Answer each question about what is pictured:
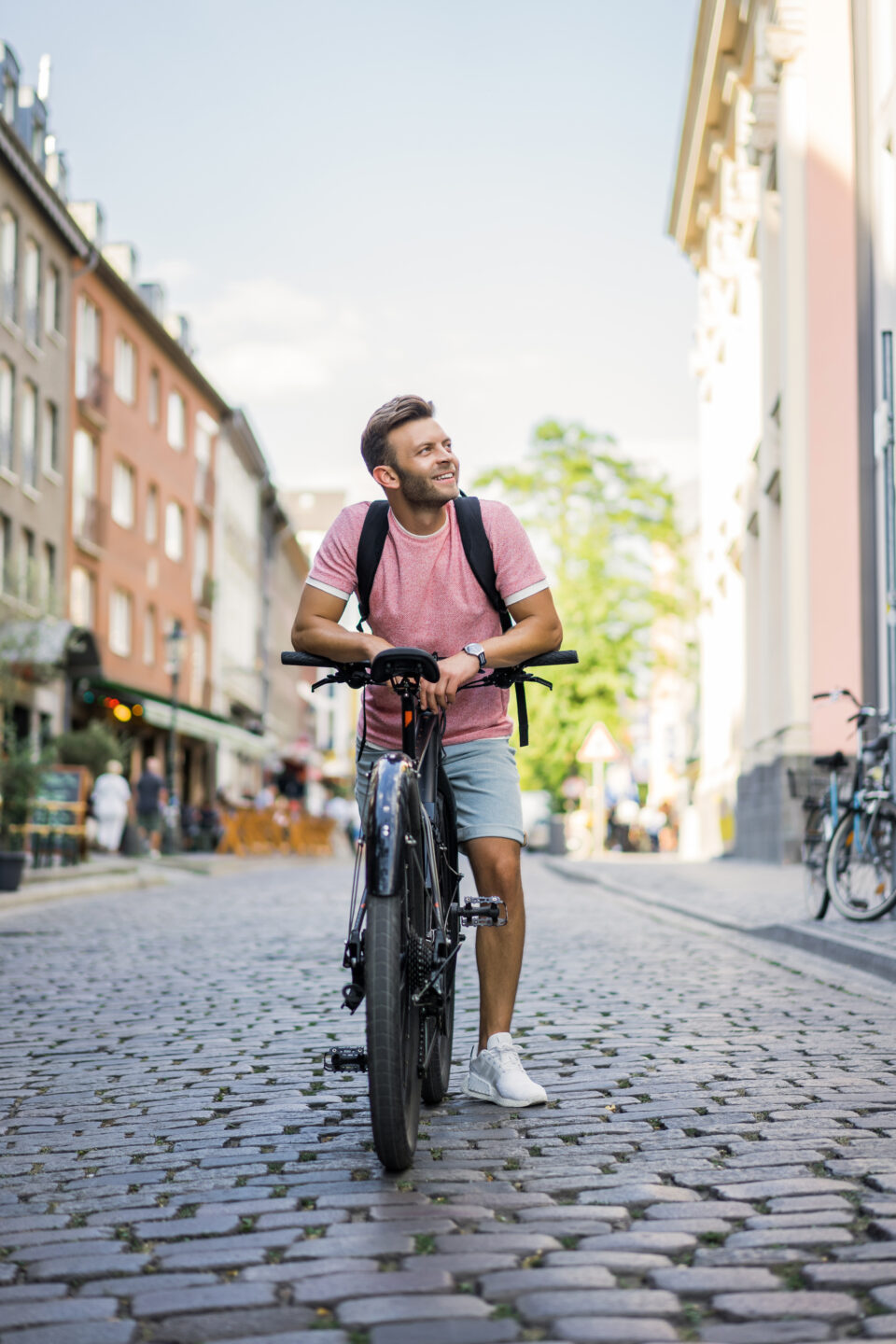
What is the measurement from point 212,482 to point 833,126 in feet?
100

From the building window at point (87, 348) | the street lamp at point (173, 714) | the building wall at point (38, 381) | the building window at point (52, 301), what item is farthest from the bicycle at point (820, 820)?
the building window at point (87, 348)

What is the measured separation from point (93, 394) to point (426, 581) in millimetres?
35768

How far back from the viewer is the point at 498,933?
495 centimetres

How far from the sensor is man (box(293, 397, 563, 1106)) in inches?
189

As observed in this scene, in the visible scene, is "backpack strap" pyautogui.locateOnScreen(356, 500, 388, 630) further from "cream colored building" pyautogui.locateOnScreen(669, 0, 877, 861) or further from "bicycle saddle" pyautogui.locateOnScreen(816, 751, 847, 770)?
"cream colored building" pyautogui.locateOnScreen(669, 0, 877, 861)

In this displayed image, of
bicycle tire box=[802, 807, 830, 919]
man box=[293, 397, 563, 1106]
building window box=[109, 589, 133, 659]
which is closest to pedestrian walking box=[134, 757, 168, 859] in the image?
building window box=[109, 589, 133, 659]

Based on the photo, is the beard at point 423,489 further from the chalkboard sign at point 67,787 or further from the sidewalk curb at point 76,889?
the chalkboard sign at point 67,787

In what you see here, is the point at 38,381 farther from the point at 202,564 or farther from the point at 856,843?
the point at 856,843

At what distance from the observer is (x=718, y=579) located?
115ft

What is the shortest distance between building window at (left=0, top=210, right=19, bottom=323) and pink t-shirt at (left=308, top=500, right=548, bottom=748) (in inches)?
1171

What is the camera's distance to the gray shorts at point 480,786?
16.1 feet

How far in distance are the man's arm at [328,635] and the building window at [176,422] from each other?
141ft

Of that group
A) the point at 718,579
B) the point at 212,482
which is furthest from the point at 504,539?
the point at 212,482

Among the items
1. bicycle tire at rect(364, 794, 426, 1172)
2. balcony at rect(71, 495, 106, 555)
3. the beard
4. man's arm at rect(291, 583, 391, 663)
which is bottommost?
bicycle tire at rect(364, 794, 426, 1172)
